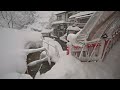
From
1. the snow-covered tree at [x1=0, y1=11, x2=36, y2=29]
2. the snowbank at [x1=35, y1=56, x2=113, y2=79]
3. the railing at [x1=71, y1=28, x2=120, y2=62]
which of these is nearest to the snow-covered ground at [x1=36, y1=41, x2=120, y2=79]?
the snowbank at [x1=35, y1=56, x2=113, y2=79]

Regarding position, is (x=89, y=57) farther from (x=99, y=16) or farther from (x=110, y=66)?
(x=99, y=16)

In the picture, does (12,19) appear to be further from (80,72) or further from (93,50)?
(80,72)

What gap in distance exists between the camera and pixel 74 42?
3840mm

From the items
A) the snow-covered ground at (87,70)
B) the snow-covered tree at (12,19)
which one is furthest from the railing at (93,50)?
the snow-covered tree at (12,19)

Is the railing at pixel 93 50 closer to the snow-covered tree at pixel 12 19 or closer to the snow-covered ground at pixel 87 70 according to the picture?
the snow-covered ground at pixel 87 70

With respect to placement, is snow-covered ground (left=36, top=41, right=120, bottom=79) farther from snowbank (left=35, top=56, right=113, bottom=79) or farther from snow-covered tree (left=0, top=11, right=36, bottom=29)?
snow-covered tree (left=0, top=11, right=36, bottom=29)

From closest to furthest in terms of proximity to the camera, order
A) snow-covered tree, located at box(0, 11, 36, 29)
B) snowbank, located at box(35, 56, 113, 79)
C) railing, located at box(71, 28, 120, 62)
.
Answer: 1. snowbank, located at box(35, 56, 113, 79)
2. railing, located at box(71, 28, 120, 62)
3. snow-covered tree, located at box(0, 11, 36, 29)

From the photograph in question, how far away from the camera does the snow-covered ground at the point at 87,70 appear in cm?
270

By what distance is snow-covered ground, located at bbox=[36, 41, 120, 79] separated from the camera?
2.70m

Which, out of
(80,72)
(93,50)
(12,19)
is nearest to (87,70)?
(80,72)

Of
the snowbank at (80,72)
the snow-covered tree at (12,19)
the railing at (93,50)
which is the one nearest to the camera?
the snowbank at (80,72)

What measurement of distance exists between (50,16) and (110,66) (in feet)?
75.3

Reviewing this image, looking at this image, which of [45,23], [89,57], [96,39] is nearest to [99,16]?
[96,39]
